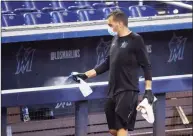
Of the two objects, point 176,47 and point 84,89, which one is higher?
point 176,47

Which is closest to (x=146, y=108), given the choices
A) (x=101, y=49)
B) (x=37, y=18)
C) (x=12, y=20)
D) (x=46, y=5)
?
(x=101, y=49)

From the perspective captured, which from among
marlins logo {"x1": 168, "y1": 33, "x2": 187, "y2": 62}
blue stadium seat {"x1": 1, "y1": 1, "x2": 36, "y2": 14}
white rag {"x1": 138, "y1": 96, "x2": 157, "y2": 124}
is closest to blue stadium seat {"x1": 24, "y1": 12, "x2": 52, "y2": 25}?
blue stadium seat {"x1": 1, "y1": 1, "x2": 36, "y2": 14}

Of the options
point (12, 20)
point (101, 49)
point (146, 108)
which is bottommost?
point (146, 108)

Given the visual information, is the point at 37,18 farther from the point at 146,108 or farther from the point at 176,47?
the point at 146,108

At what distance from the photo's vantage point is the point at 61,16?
26.4ft

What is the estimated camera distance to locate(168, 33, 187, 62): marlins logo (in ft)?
24.9

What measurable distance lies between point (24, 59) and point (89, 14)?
1.96 m

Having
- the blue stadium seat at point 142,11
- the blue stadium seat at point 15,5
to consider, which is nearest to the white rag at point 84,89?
the blue stadium seat at point 15,5

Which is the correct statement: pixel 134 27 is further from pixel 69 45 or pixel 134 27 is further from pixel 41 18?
pixel 41 18

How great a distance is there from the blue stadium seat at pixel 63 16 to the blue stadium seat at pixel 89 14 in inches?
4.6

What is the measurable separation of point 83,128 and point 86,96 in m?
0.30

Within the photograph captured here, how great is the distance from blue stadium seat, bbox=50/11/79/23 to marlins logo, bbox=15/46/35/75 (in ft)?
3.91

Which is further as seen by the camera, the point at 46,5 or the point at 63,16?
the point at 46,5

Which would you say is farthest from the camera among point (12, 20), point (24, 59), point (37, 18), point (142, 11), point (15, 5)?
point (15, 5)
